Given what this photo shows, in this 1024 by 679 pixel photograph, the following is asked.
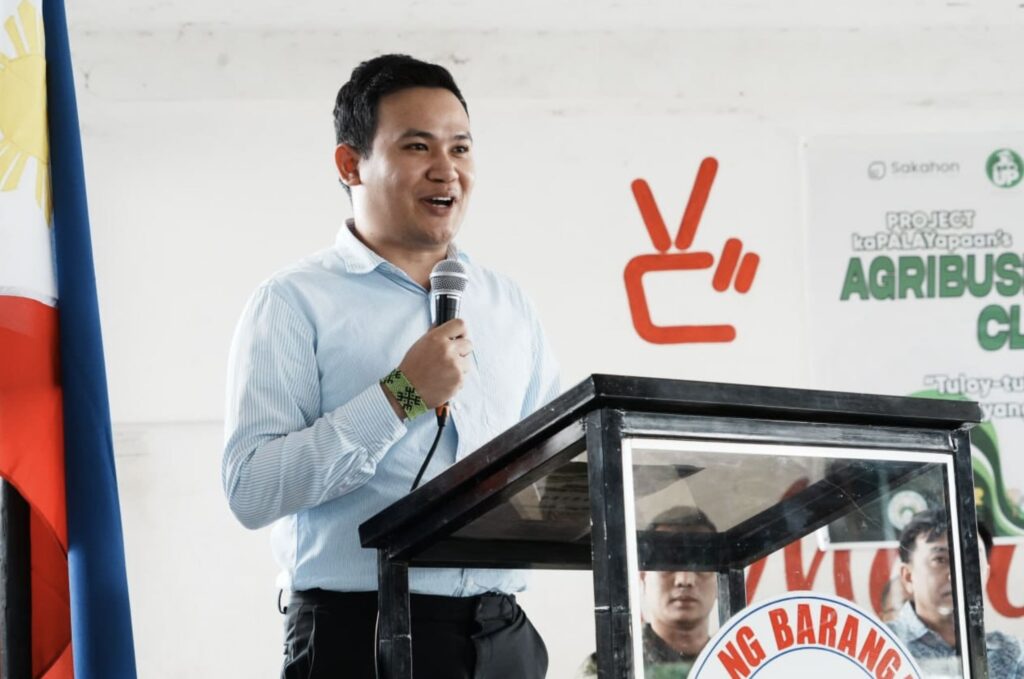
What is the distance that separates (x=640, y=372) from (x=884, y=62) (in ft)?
4.40

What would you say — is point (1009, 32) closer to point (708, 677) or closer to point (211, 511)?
point (211, 511)

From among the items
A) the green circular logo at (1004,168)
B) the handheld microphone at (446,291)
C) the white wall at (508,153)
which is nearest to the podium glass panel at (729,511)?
the handheld microphone at (446,291)

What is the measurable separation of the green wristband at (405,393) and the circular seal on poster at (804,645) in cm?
54

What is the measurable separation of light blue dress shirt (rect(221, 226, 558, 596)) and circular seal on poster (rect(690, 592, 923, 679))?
552mm

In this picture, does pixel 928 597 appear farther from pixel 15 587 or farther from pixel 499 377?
pixel 15 587

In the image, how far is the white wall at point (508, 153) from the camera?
402 centimetres

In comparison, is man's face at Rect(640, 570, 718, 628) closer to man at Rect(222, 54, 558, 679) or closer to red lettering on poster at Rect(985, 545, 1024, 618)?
man at Rect(222, 54, 558, 679)

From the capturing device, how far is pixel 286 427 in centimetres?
159

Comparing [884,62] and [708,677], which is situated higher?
[884,62]

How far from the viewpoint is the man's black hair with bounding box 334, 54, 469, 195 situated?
1.83 meters

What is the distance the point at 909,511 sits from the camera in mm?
1156

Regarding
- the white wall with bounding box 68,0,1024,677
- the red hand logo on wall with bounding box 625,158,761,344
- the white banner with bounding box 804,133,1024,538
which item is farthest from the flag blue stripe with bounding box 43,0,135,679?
the white banner with bounding box 804,133,1024,538

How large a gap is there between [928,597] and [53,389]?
48.7 inches

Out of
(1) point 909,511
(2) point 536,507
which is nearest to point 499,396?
(2) point 536,507
